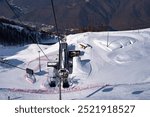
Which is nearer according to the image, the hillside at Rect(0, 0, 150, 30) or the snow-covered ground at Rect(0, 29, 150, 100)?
the snow-covered ground at Rect(0, 29, 150, 100)

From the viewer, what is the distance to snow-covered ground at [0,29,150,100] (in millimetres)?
30750

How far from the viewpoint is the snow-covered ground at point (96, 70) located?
30.8 meters

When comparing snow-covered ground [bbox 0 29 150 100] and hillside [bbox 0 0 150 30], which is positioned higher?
hillside [bbox 0 0 150 30]

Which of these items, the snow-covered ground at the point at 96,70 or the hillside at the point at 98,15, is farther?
the hillside at the point at 98,15

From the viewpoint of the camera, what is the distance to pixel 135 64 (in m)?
40.0

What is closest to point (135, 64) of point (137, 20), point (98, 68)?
point (98, 68)

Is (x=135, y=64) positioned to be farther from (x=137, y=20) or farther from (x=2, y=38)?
(x=137, y=20)

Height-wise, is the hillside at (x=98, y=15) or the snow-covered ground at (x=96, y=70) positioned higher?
the hillside at (x=98, y=15)

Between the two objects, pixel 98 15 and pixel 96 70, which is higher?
pixel 98 15

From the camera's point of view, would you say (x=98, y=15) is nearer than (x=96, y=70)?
No

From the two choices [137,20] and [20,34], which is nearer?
[20,34]

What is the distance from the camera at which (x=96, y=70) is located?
38844 millimetres

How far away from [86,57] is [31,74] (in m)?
7.52

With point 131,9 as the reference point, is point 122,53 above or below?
below
